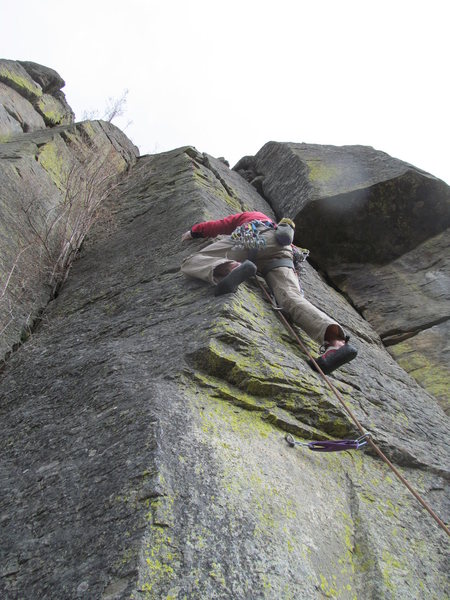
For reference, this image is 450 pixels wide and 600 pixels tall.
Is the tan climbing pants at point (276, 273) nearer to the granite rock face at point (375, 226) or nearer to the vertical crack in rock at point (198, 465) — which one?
the vertical crack in rock at point (198, 465)

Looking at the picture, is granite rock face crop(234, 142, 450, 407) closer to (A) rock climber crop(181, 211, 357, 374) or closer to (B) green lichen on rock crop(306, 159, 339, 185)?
(B) green lichen on rock crop(306, 159, 339, 185)

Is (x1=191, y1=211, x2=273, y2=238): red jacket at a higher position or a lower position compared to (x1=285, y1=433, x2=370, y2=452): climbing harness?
higher

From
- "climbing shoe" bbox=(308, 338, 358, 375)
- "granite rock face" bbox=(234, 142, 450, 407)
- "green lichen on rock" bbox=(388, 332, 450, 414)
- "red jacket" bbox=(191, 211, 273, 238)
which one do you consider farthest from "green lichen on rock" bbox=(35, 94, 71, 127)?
"climbing shoe" bbox=(308, 338, 358, 375)

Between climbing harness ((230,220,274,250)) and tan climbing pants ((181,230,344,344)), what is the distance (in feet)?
0.18

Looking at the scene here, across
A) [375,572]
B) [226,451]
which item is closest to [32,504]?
[226,451]

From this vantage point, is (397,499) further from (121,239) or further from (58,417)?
(121,239)

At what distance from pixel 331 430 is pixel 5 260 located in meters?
3.87

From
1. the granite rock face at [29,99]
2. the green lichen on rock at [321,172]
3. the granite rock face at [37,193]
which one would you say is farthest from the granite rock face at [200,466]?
the granite rock face at [29,99]

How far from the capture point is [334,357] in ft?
13.7

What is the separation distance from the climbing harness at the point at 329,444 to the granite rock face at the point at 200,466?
5 cm

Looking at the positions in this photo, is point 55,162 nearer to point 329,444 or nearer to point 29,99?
point 29,99

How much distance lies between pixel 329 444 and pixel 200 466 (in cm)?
103

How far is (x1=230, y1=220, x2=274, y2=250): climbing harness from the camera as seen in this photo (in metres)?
4.91

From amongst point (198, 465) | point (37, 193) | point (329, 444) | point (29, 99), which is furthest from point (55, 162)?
point (198, 465)
